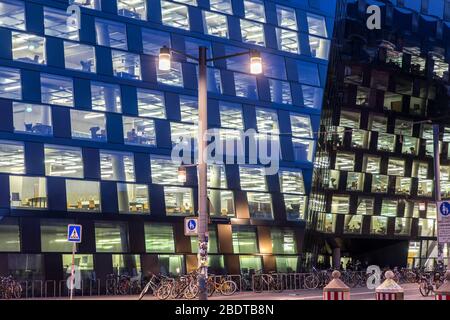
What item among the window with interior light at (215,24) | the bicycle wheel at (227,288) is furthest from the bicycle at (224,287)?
the window with interior light at (215,24)

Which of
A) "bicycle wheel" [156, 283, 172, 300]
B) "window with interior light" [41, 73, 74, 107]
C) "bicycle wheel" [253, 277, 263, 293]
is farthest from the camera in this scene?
"bicycle wheel" [253, 277, 263, 293]

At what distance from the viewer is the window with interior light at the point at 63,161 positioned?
125 ft

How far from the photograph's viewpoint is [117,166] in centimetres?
4053

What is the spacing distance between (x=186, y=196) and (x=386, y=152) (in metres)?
25.0

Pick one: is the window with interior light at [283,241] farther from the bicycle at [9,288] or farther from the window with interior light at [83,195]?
the bicycle at [9,288]

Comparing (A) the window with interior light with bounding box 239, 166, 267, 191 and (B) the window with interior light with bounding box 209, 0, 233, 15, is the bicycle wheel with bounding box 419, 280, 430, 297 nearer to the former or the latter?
(A) the window with interior light with bounding box 239, 166, 267, 191

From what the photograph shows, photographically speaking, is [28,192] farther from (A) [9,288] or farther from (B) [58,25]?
(B) [58,25]

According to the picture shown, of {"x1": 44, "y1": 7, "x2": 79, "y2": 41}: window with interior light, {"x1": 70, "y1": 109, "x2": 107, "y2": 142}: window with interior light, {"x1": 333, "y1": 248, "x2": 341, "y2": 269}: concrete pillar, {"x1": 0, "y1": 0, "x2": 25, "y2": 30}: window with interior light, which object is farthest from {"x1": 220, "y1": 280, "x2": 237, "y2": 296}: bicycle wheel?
{"x1": 333, "y1": 248, "x2": 341, "y2": 269}: concrete pillar

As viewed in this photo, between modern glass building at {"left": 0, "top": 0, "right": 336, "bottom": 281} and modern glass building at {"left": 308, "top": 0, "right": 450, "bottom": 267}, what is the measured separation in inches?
287

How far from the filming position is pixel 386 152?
6303 centimetres

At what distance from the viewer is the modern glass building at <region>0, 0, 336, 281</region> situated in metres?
37.7
